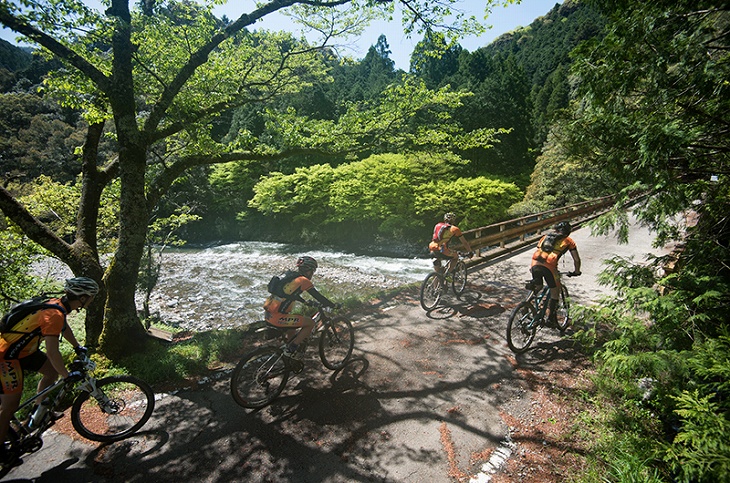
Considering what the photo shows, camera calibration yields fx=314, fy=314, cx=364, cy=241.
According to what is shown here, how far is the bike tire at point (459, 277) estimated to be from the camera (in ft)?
26.9

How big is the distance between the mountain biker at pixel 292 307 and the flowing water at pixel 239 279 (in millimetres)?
7137

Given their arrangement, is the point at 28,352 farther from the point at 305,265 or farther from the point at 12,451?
the point at 305,265

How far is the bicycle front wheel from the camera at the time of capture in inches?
145

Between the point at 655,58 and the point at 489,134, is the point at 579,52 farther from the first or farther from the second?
the point at 489,134

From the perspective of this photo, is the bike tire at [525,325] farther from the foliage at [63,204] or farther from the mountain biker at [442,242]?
the foliage at [63,204]

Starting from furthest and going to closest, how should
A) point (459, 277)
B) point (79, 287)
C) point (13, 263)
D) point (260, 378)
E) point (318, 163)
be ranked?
point (318, 163) < point (459, 277) < point (13, 263) < point (260, 378) < point (79, 287)

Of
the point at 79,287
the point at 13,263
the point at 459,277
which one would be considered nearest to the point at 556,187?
the point at 459,277

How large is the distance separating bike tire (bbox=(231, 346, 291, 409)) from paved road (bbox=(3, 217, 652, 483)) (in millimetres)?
147

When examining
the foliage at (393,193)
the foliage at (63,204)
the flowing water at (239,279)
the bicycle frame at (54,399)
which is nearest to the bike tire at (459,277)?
the flowing water at (239,279)

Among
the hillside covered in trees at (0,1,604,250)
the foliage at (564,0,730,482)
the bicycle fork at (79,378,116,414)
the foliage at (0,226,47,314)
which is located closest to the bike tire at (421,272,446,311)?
the foliage at (564,0,730,482)

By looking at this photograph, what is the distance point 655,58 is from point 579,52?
3.32ft

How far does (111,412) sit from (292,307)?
2.39m

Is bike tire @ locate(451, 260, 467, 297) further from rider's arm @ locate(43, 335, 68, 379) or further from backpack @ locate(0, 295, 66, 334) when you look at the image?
backpack @ locate(0, 295, 66, 334)

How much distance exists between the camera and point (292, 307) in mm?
4453
